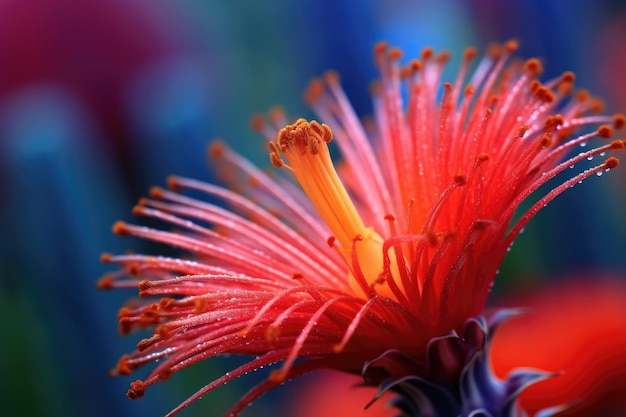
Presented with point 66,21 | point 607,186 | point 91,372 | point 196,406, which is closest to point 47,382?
point 91,372

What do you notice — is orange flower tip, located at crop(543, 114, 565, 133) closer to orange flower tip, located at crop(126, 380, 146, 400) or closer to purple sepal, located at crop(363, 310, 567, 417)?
purple sepal, located at crop(363, 310, 567, 417)

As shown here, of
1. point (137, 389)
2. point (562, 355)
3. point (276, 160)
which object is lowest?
point (562, 355)

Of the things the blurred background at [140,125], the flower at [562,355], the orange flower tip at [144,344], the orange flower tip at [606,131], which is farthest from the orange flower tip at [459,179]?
the blurred background at [140,125]

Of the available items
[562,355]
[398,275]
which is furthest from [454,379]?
[562,355]

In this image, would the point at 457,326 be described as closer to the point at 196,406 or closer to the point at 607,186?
the point at 196,406

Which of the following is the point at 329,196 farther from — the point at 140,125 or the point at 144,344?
the point at 140,125

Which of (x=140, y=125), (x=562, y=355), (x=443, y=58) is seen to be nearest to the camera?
(x=443, y=58)

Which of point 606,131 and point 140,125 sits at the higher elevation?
point 140,125

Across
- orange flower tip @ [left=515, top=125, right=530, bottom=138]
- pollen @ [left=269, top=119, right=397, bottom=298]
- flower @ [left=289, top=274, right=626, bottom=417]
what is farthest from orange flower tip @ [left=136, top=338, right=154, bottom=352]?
flower @ [left=289, top=274, right=626, bottom=417]

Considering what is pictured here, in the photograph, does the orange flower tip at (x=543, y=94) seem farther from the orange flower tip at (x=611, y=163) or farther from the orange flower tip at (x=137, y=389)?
the orange flower tip at (x=137, y=389)
